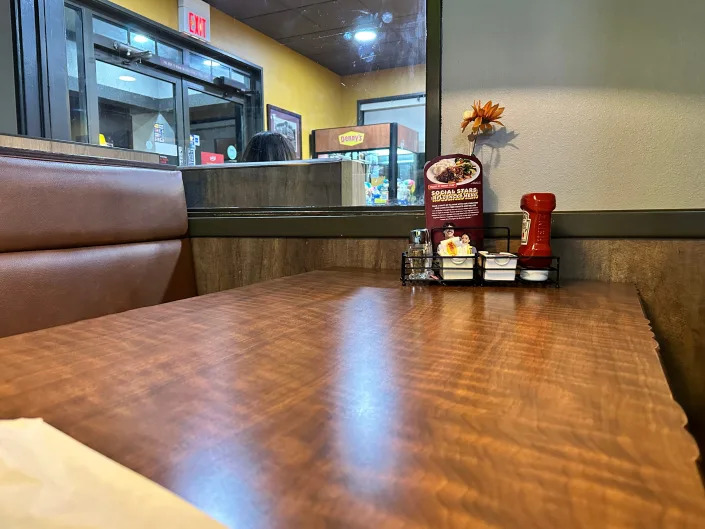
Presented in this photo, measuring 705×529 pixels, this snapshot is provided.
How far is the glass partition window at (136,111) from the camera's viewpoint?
128 inches

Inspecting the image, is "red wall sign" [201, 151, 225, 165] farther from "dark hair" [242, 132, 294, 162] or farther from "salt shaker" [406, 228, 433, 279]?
"salt shaker" [406, 228, 433, 279]

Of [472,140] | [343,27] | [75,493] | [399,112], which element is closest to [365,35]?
[343,27]

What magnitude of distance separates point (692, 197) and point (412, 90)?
Answer: 3.08 ft

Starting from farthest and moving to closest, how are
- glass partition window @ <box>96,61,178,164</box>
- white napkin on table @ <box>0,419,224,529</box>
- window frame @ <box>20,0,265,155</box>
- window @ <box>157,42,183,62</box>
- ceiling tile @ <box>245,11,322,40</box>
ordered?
window @ <box>157,42,183,62</box> → glass partition window @ <box>96,61,178,164</box> → ceiling tile @ <box>245,11,322,40</box> → window frame @ <box>20,0,265,155</box> → white napkin on table @ <box>0,419,224,529</box>

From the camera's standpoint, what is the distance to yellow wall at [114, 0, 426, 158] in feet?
6.93

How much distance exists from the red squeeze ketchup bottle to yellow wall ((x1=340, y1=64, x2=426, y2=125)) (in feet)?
2.05

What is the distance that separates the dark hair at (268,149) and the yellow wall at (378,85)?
1.22 feet

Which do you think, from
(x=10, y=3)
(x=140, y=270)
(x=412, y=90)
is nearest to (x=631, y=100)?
(x=412, y=90)

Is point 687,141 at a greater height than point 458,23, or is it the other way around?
point 458,23

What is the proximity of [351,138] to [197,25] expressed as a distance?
2171 mm

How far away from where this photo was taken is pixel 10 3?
7.33 ft

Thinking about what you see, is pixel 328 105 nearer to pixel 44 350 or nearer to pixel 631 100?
pixel 631 100

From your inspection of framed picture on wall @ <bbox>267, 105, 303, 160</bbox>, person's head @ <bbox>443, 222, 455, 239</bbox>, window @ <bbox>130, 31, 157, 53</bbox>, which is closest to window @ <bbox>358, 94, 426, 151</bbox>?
person's head @ <bbox>443, 222, 455, 239</bbox>

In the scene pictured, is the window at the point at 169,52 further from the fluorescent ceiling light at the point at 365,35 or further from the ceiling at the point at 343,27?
the fluorescent ceiling light at the point at 365,35
